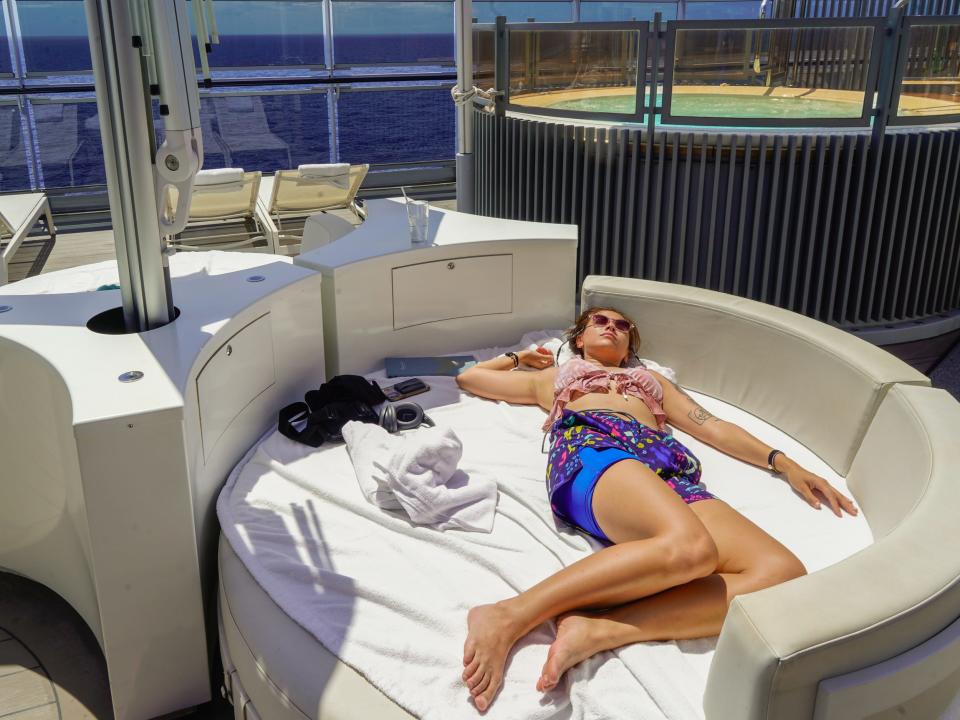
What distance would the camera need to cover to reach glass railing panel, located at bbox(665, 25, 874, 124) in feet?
15.0

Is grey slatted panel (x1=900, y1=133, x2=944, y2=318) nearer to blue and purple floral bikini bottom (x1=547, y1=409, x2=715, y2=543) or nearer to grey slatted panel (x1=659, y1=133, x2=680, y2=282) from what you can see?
grey slatted panel (x1=659, y1=133, x2=680, y2=282)

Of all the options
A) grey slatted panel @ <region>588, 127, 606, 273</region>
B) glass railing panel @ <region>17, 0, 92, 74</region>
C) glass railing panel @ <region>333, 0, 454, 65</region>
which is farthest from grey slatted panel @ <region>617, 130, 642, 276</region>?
glass railing panel @ <region>17, 0, 92, 74</region>

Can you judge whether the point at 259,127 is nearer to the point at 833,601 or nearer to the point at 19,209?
the point at 19,209

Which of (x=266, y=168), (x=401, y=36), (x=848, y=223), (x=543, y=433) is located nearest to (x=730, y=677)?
(x=543, y=433)

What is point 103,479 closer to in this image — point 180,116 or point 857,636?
point 180,116

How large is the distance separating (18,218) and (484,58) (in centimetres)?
394

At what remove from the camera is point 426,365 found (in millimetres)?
3674

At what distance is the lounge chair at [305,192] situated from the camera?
693cm

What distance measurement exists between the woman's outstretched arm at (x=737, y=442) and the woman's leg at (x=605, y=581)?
715 mm

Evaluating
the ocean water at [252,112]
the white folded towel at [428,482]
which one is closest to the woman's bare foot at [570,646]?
the white folded towel at [428,482]

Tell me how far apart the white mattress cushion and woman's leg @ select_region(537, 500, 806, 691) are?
4cm

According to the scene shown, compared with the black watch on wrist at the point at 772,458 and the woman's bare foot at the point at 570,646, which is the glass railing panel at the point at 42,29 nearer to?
the black watch on wrist at the point at 772,458

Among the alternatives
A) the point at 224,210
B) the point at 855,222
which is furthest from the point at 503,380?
the point at 224,210

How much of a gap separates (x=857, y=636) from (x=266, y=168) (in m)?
8.04
